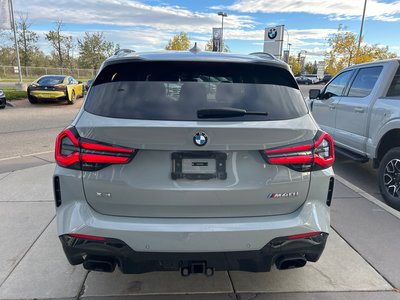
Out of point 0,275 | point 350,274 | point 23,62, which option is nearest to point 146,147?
point 0,275

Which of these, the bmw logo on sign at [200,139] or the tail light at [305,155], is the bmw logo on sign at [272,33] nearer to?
the tail light at [305,155]

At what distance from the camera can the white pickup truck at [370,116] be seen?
4871 mm

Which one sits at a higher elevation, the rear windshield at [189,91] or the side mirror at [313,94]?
the rear windshield at [189,91]

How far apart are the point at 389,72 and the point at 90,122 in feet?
15.5

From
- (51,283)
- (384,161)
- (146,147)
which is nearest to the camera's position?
(146,147)

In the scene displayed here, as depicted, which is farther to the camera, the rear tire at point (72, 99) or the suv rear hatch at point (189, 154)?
the rear tire at point (72, 99)

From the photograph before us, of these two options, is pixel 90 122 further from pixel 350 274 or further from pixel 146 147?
pixel 350 274

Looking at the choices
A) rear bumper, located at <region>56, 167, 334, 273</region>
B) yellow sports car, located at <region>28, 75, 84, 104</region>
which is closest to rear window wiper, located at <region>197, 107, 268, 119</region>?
rear bumper, located at <region>56, 167, 334, 273</region>

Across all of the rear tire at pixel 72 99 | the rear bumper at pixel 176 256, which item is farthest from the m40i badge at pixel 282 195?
the rear tire at pixel 72 99

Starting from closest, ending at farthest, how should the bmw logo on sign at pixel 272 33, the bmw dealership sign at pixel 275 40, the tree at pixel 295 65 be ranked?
the bmw dealership sign at pixel 275 40
the bmw logo on sign at pixel 272 33
the tree at pixel 295 65

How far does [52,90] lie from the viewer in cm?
1716

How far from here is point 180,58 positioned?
2.59 metres

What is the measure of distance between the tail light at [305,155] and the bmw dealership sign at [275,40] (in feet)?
56.9

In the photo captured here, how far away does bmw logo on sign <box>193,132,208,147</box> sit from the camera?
217 cm
